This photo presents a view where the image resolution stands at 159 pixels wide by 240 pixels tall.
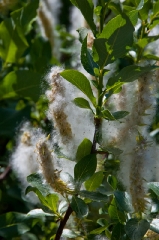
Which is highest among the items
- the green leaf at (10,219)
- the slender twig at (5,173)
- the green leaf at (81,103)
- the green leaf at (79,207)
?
the green leaf at (81,103)

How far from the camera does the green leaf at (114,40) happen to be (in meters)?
0.88

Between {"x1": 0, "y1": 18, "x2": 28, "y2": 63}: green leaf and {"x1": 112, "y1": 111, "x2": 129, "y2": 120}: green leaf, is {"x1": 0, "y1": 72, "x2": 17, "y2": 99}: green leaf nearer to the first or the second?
{"x1": 0, "y1": 18, "x2": 28, "y2": 63}: green leaf

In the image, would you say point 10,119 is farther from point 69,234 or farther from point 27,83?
point 69,234

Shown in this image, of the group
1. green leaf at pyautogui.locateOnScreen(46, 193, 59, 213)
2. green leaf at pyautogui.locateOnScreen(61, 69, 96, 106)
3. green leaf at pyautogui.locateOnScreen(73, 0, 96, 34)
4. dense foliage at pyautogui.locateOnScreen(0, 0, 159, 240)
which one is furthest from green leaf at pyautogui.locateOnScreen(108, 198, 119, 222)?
green leaf at pyautogui.locateOnScreen(73, 0, 96, 34)

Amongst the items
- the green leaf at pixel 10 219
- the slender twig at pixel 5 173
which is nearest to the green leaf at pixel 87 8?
the green leaf at pixel 10 219

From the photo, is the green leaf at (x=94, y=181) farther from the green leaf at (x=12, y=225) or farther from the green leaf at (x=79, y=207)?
the green leaf at (x=12, y=225)

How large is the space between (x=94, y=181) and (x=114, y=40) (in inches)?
10.6

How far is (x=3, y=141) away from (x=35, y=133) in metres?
0.73

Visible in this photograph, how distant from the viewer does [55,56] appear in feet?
6.19

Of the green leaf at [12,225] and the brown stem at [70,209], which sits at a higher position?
the brown stem at [70,209]

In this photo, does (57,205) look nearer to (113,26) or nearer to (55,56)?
(113,26)

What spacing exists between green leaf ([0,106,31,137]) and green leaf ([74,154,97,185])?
0.59 m

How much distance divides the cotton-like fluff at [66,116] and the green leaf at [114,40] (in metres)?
0.08

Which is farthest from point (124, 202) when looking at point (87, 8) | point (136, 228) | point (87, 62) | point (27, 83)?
point (27, 83)
